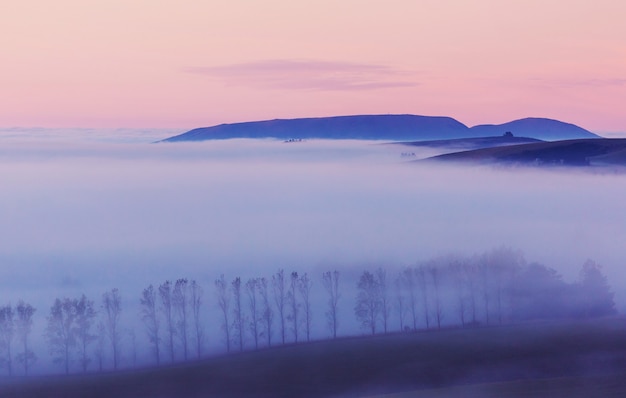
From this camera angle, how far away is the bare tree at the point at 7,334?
74.8 meters

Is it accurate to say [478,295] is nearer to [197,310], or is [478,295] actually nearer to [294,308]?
[294,308]

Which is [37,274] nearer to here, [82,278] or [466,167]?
[82,278]

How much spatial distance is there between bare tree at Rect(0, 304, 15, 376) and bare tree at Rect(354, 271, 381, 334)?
28.5 metres

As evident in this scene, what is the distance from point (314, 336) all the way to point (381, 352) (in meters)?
17.0

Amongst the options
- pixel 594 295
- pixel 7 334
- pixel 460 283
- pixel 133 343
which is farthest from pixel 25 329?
pixel 594 295

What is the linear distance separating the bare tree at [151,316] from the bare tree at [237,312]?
683 centimetres

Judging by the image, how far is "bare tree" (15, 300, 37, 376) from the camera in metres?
78.5

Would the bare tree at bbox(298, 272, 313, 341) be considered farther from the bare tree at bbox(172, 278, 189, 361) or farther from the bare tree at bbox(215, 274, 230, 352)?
the bare tree at bbox(172, 278, 189, 361)

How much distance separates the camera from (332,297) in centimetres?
10781

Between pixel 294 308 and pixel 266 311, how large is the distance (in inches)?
125

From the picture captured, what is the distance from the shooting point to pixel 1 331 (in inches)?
3738

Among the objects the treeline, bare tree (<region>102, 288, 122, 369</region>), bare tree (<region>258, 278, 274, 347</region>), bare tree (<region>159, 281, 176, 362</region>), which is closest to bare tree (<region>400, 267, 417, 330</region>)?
the treeline

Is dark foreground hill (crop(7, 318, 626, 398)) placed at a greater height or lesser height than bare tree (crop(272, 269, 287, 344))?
greater

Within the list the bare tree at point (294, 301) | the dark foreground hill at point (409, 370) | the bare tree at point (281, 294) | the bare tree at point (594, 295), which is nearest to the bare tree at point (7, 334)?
the dark foreground hill at point (409, 370)
